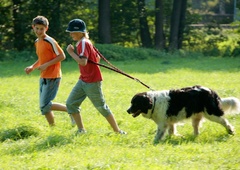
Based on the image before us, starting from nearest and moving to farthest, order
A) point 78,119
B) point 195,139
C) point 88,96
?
point 195,139, point 88,96, point 78,119

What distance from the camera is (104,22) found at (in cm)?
2891

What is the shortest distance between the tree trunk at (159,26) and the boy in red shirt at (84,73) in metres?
21.2

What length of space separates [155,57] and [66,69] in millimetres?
6761

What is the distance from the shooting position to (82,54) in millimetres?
8492

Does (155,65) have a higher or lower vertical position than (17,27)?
lower

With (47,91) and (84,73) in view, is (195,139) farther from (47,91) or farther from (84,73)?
(47,91)

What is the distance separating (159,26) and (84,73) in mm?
21877

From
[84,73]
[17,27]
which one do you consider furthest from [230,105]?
[17,27]

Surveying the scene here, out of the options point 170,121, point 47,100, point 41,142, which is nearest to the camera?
point 41,142

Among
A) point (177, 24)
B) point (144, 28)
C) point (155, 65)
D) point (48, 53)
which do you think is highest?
point (48, 53)

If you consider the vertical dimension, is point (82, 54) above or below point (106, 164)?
above

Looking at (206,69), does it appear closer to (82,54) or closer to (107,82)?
(107,82)

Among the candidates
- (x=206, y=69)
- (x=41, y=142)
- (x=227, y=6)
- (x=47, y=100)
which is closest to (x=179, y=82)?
(x=206, y=69)

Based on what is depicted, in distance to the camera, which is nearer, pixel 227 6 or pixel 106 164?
pixel 106 164
